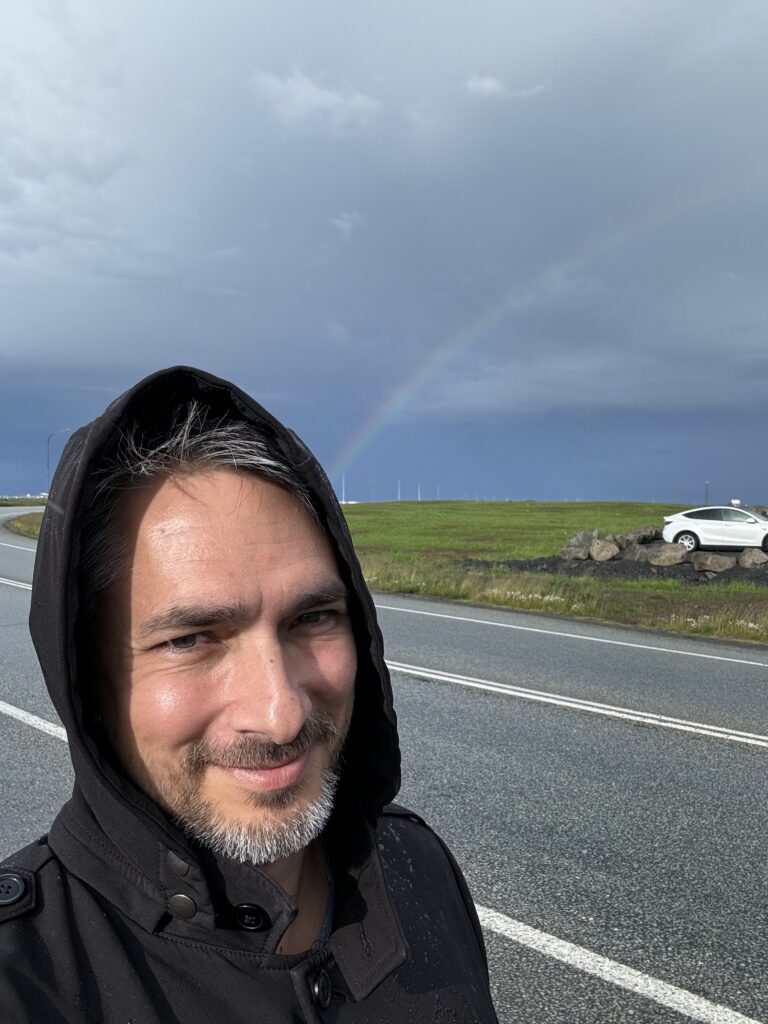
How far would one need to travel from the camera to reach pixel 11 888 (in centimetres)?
119

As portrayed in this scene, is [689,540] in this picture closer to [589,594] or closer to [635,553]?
[635,553]

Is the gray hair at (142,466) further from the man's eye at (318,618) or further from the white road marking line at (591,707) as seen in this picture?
the white road marking line at (591,707)

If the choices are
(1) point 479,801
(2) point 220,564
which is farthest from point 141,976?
(1) point 479,801

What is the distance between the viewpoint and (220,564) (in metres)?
1.42

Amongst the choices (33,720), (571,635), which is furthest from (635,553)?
(33,720)

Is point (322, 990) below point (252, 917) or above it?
below

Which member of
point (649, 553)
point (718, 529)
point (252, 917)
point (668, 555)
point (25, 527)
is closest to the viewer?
point (252, 917)

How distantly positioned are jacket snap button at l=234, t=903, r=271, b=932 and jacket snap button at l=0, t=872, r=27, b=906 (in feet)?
1.06

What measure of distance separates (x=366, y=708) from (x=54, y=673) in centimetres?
68

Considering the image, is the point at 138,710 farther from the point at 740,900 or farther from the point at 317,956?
the point at 740,900

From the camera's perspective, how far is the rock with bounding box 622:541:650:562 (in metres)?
22.9

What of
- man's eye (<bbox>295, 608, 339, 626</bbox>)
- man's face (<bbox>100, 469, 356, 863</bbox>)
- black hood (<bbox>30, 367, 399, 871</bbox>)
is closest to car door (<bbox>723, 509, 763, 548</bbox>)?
black hood (<bbox>30, 367, 399, 871</bbox>)

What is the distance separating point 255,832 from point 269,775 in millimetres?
92

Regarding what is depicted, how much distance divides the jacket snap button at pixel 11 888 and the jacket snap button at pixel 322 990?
18.1 inches
